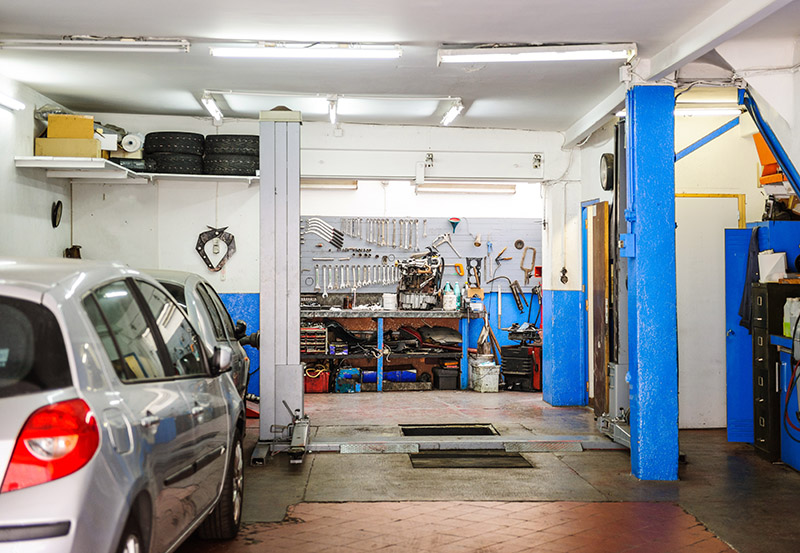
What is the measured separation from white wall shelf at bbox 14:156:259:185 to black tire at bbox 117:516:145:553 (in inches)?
205

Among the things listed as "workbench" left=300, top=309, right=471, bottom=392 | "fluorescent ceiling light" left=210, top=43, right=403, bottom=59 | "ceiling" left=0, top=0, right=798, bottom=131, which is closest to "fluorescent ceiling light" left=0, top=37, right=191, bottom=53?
"ceiling" left=0, top=0, right=798, bottom=131

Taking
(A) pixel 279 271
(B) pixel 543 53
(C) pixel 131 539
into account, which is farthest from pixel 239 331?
(C) pixel 131 539

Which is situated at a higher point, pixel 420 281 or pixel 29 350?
pixel 420 281

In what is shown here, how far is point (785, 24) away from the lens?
5.08m

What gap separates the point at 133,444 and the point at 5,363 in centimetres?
47

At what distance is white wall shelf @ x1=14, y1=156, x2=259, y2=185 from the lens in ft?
22.3

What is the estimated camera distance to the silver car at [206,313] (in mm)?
4984

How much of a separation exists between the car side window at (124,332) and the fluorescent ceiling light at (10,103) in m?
4.20

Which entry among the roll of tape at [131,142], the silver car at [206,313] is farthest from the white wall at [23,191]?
the silver car at [206,313]

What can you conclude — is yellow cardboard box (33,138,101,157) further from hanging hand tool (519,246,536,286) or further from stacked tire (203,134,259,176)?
hanging hand tool (519,246,536,286)

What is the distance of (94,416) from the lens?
2156 millimetres

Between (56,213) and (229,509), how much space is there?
16.5 feet

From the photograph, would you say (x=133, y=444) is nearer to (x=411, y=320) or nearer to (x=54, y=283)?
(x=54, y=283)

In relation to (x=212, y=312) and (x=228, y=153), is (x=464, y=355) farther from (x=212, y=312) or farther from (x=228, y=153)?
(x=212, y=312)
